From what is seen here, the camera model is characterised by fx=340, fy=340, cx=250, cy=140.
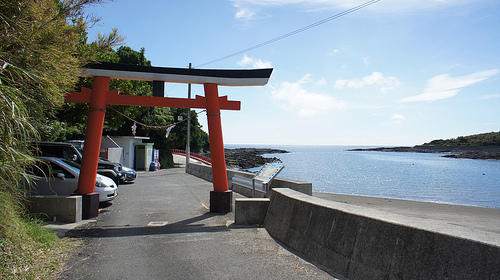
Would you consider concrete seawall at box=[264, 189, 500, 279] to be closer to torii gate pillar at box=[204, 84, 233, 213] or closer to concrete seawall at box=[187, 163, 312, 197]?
torii gate pillar at box=[204, 84, 233, 213]

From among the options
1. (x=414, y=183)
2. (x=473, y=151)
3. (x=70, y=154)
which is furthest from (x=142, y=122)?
(x=473, y=151)

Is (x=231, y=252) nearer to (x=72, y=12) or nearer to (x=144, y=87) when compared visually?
(x=72, y=12)

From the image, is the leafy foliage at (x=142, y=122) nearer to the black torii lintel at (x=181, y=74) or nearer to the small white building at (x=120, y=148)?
the small white building at (x=120, y=148)

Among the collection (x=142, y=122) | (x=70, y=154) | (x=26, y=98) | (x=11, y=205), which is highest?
(x=142, y=122)

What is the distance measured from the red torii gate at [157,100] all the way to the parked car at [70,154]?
9.25 feet

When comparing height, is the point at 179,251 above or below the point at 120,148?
below

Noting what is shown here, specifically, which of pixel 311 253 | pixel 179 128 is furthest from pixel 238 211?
pixel 179 128

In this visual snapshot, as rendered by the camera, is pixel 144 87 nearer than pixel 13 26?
No

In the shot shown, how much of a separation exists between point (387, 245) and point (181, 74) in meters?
7.60

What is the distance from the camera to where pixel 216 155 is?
10172 mm

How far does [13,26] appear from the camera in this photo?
18.6 feet

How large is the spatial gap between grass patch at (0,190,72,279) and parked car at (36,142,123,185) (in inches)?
251

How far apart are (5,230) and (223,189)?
19.6 ft

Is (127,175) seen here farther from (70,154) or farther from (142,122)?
(142,122)
